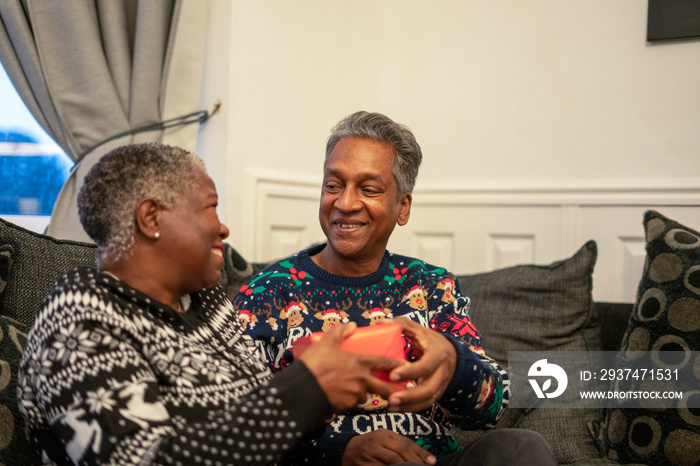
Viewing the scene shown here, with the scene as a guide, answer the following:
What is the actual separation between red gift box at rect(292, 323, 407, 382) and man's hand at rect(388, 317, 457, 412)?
0.09 ft

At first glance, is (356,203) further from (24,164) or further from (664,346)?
(24,164)

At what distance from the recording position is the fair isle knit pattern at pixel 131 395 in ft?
2.85

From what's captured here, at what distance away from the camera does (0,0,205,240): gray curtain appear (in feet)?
6.78

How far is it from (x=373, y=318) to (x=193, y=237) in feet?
1.58

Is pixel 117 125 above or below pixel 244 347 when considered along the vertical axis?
above

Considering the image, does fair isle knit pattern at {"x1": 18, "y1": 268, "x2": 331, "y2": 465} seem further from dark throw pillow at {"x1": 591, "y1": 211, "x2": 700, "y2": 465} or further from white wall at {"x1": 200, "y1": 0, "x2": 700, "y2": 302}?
white wall at {"x1": 200, "y1": 0, "x2": 700, "y2": 302}

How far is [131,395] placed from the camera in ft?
2.91

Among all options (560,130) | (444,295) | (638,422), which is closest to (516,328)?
(638,422)

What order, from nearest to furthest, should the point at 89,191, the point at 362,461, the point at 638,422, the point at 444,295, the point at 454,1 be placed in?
1. the point at 89,191
2. the point at 362,461
3. the point at 444,295
4. the point at 638,422
5. the point at 454,1

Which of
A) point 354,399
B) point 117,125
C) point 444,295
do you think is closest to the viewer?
point 354,399

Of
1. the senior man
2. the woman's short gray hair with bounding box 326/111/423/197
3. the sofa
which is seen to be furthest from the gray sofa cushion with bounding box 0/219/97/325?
the woman's short gray hair with bounding box 326/111/423/197

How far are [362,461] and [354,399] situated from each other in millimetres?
290

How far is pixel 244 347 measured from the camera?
48.7 inches

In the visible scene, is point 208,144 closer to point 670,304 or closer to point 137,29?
point 137,29
